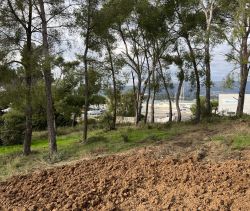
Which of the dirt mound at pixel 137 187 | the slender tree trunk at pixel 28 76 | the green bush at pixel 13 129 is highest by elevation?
the slender tree trunk at pixel 28 76

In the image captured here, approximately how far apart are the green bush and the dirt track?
2082 centimetres

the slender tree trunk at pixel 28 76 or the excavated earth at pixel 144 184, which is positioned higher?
Result: the slender tree trunk at pixel 28 76

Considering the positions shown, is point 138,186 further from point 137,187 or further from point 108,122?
point 108,122

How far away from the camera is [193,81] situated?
76.9 feet

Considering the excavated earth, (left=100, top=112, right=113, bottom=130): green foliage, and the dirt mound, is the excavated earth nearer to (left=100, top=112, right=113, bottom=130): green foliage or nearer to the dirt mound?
the dirt mound

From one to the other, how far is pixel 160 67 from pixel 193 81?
3.03 meters

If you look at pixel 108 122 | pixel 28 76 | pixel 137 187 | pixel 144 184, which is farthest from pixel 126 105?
pixel 137 187

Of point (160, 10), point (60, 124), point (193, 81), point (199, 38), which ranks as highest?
point (160, 10)

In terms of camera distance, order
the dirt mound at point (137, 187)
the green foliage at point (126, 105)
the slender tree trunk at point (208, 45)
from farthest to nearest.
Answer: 1. the green foliage at point (126, 105)
2. the slender tree trunk at point (208, 45)
3. the dirt mound at point (137, 187)

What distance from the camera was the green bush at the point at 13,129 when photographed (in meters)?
29.1

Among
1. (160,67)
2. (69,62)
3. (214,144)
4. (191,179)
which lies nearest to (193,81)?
(160,67)

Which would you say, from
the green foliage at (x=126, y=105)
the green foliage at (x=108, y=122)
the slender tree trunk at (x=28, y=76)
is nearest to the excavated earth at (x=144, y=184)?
the slender tree trunk at (x=28, y=76)

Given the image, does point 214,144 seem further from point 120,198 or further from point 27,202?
point 27,202

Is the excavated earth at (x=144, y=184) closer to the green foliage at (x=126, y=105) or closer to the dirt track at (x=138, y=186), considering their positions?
the dirt track at (x=138, y=186)
